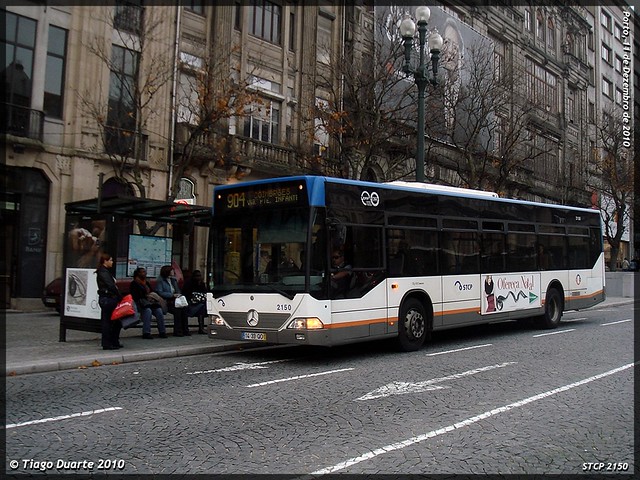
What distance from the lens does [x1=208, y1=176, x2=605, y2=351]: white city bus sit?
9.92 m

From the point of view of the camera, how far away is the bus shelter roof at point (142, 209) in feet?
40.5

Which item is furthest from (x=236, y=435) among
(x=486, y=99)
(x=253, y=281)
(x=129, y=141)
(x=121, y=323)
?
(x=486, y=99)

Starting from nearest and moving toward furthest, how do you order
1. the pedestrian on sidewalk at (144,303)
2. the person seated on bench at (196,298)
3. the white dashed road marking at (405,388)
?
the white dashed road marking at (405,388) → the pedestrian on sidewalk at (144,303) → the person seated on bench at (196,298)

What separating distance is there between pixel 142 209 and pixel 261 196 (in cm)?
426

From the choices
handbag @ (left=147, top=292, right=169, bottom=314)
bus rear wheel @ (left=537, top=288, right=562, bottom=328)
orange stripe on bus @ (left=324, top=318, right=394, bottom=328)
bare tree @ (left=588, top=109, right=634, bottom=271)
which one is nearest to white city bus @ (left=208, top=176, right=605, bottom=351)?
orange stripe on bus @ (left=324, top=318, right=394, bottom=328)

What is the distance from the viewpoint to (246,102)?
61.6 feet

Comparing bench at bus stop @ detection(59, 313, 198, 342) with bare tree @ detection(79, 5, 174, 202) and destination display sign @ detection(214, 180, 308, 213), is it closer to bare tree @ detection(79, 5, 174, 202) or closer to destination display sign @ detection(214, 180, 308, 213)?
destination display sign @ detection(214, 180, 308, 213)

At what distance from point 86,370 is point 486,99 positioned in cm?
1944

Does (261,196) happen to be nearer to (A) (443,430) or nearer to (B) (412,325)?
(B) (412,325)

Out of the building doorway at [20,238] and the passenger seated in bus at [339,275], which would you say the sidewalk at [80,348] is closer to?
the passenger seated in bus at [339,275]

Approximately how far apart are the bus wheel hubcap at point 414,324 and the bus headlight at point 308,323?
2309mm

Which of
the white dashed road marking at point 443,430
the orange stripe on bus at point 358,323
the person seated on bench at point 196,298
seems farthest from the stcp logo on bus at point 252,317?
the white dashed road marking at point 443,430

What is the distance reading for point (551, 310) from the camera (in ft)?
52.1

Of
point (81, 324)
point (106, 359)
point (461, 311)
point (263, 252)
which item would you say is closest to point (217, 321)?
point (263, 252)
